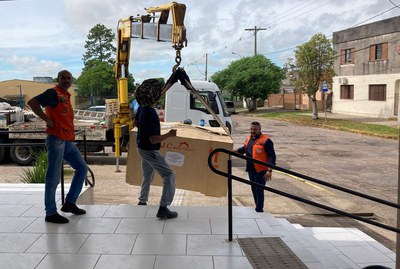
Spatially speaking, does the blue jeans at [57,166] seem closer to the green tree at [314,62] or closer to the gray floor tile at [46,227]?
the gray floor tile at [46,227]

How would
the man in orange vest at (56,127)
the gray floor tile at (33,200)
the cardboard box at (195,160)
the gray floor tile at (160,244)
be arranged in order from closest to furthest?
the gray floor tile at (160,244) < the man in orange vest at (56,127) < the gray floor tile at (33,200) < the cardboard box at (195,160)

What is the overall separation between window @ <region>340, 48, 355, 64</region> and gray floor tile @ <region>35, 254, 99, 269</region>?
111ft

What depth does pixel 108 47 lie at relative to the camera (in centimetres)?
7344

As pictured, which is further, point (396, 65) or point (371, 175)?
point (396, 65)

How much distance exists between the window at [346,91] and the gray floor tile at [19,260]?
33.6 metres

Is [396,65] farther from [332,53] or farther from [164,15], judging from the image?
[164,15]

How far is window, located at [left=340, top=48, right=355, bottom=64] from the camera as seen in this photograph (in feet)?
112

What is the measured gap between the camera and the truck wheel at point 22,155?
1312cm

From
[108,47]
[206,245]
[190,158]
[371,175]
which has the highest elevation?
[108,47]

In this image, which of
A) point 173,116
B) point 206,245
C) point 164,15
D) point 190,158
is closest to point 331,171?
point 173,116

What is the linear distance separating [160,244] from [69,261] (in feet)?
2.95

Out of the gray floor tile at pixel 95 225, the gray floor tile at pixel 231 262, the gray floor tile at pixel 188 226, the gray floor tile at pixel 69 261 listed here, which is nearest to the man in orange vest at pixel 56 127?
the gray floor tile at pixel 95 225

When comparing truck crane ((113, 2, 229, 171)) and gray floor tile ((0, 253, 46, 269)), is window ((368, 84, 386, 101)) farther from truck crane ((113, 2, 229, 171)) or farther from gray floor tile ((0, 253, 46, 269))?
gray floor tile ((0, 253, 46, 269))

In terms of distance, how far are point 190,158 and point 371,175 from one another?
792 cm
